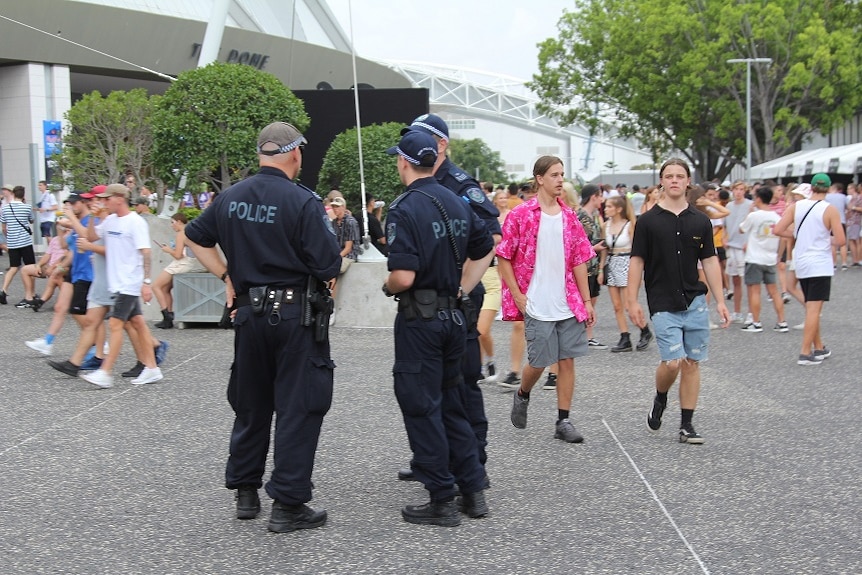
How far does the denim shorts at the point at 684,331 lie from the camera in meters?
7.05

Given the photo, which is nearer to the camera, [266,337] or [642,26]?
[266,337]

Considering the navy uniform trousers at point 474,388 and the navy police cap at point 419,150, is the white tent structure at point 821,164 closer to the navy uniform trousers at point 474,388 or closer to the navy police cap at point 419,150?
the navy uniform trousers at point 474,388

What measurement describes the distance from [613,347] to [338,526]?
22.7 ft

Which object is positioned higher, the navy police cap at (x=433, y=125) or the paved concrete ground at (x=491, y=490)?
the navy police cap at (x=433, y=125)

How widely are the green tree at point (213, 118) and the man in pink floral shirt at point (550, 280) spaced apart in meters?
9.29

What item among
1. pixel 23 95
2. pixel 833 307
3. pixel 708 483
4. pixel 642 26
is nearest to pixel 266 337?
pixel 708 483

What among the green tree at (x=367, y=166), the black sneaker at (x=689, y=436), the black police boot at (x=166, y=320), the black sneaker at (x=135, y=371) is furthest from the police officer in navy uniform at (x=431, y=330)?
the green tree at (x=367, y=166)

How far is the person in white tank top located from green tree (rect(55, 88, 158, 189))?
14.7 m

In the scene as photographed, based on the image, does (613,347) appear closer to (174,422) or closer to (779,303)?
(779,303)

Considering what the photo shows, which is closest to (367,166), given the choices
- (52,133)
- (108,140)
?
(108,140)

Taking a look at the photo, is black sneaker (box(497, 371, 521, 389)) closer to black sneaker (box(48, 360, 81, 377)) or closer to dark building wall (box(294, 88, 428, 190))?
black sneaker (box(48, 360, 81, 377))

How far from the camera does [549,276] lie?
7.25 m

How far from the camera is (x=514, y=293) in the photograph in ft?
23.1

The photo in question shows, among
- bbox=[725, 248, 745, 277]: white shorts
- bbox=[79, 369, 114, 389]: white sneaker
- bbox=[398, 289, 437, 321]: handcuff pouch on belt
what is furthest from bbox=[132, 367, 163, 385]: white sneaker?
bbox=[725, 248, 745, 277]: white shorts
